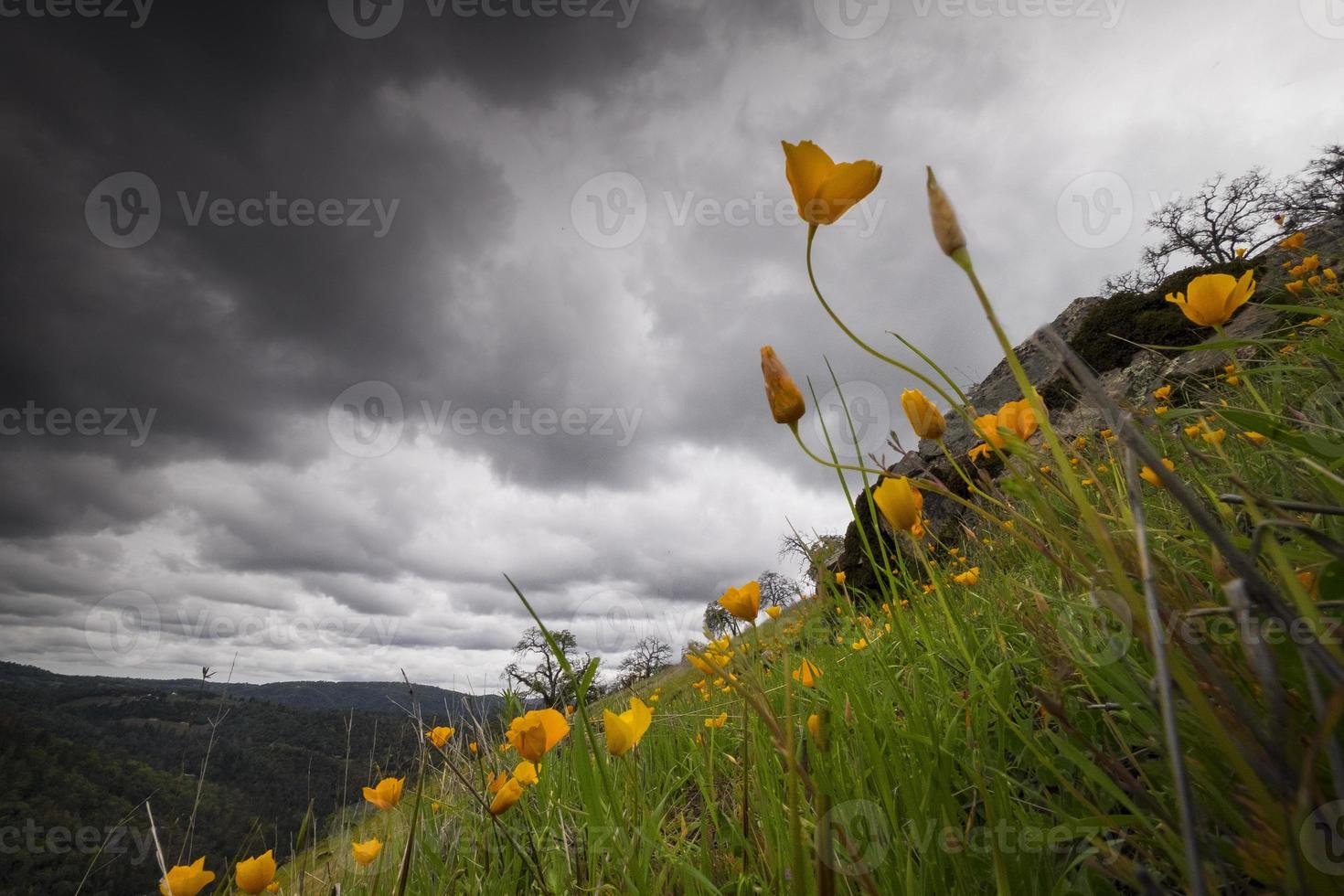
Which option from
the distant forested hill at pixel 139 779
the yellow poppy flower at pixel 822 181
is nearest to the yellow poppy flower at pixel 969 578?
the yellow poppy flower at pixel 822 181

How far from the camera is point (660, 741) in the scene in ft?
9.55

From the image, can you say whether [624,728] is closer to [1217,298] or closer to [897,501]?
[897,501]

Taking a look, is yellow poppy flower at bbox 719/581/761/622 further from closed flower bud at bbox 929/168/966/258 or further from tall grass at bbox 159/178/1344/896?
closed flower bud at bbox 929/168/966/258

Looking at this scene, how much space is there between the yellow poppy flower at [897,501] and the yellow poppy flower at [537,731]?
100 cm

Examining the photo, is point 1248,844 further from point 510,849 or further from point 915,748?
point 510,849

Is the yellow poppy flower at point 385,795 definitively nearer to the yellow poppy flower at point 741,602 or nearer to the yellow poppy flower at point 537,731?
the yellow poppy flower at point 537,731

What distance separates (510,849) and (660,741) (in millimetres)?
1163

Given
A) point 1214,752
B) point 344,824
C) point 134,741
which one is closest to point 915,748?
point 1214,752

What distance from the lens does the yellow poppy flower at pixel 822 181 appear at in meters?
0.97

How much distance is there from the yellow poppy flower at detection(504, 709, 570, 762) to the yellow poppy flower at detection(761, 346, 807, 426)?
1050 millimetres

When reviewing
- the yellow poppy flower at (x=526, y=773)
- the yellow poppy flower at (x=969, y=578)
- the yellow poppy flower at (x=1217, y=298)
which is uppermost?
the yellow poppy flower at (x=1217, y=298)

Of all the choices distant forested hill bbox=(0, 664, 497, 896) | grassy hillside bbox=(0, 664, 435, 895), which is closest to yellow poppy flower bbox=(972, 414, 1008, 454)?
distant forested hill bbox=(0, 664, 497, 896)

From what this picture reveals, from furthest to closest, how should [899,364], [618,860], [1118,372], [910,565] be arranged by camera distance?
[1118,372] < [910,565] < [618,860] < [899,364]

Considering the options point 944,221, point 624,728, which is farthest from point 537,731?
point 944,221
